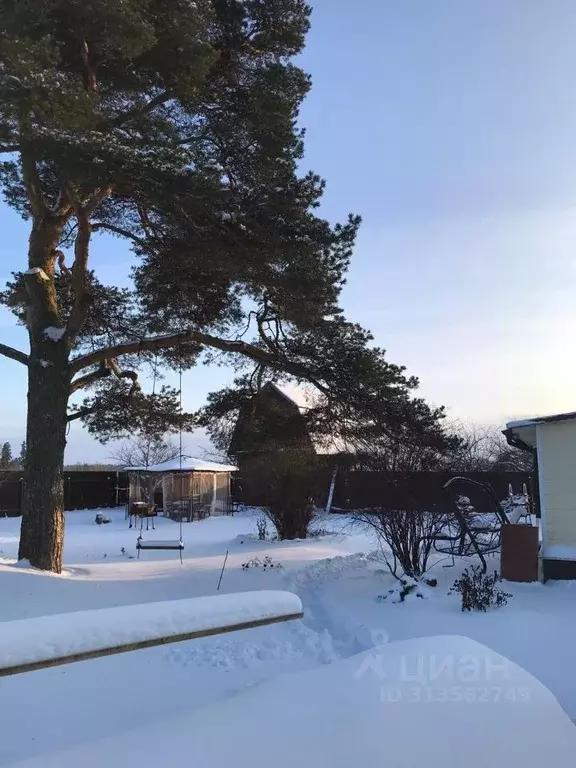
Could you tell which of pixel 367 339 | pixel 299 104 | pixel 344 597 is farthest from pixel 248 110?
pixel 344 597

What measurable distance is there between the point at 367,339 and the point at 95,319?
5137 millimetres

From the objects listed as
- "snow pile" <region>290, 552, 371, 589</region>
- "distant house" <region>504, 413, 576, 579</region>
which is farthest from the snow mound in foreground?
"snow pile" <region>290, 552, 371, 589</region>

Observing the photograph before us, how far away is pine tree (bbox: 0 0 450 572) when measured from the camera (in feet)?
23.2

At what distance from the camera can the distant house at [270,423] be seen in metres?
11.5

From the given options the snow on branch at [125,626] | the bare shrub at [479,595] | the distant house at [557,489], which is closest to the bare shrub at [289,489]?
the distant house at [557,489]

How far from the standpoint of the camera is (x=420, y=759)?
227cm

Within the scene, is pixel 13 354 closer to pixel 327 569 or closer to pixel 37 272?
pixel 37 272

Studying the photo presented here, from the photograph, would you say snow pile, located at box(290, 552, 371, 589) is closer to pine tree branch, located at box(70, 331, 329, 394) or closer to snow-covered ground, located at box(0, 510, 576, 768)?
snow-covered ground, located at box(0, 510, 576, 768)

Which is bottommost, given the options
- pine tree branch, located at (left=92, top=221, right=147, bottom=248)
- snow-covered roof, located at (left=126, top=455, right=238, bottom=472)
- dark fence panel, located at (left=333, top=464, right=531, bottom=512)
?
dark fence panel, located at (left=333, top=464, right=531, bottom=512)

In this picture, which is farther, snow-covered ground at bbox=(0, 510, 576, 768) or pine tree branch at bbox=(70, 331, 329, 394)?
pine tree branch at bbox=(70, 331, 329, 394)

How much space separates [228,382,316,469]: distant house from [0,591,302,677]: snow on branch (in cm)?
812

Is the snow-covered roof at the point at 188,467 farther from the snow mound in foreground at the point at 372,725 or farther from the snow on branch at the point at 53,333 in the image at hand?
the snow mound in foreground at the point at 372,725

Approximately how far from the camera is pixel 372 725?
95.7 inches

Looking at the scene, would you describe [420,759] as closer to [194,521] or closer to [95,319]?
[95,319]
